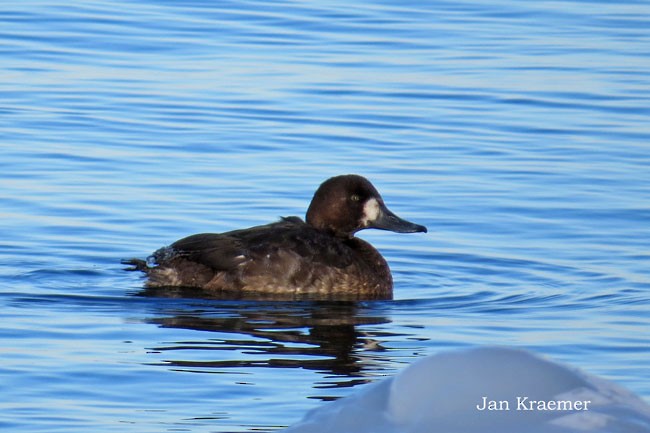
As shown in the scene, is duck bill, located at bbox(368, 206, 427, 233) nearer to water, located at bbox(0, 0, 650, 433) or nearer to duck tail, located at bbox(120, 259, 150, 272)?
water, located at bbox(0, 0, 650, 433)

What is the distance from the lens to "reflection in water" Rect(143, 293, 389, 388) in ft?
26.5

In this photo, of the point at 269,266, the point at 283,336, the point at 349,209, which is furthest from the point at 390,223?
the point at 283,336

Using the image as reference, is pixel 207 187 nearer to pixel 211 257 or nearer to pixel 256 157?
pixel 256 157

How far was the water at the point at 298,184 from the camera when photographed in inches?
316

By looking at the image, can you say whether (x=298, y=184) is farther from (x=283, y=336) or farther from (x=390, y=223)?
(x=283, y=336)

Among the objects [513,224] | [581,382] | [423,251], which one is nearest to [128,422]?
[581,382]

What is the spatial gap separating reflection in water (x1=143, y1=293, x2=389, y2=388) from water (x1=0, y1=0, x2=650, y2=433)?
29 millimetres

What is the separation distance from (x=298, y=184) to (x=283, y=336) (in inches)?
175

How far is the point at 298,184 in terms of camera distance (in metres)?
13.2

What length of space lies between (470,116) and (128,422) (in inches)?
395

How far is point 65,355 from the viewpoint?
815 centimetres

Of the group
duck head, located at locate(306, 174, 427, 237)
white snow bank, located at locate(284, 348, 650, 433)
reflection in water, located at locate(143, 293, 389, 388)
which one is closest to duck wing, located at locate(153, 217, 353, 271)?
reflection in water, located at locate(143, 293, 389, 388)

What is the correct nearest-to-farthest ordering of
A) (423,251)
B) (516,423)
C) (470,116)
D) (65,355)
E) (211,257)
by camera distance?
(516,423) < (65,355) < (211,257) < (423,251) < (470,116)

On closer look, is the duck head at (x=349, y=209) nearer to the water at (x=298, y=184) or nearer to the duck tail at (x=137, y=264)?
the water at (x=298, y=184)
